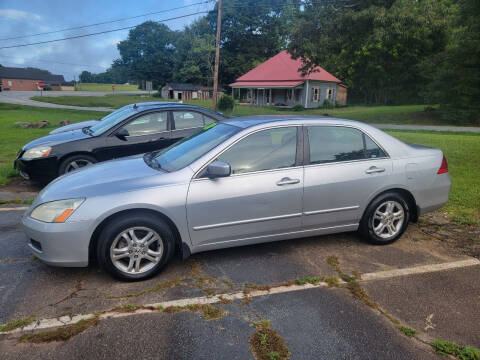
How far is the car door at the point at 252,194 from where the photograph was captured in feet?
12.4

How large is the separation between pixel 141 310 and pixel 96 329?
388 millimetres

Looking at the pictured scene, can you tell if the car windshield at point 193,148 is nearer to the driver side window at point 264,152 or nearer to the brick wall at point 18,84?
the driver side window at point 264,152

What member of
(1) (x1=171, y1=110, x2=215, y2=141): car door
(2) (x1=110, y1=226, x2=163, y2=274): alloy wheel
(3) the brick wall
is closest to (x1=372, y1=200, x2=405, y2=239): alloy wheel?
(2) (x1=110, y1=226, x2=163, y2=274): alloy wheel

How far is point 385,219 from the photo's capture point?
4.57 metres

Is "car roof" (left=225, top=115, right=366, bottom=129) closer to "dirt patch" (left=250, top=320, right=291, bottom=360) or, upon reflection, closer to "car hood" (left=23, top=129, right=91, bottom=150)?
"dirt patch" (left=250, top=320, right=291, bottom=360)

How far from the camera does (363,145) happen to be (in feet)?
14.8

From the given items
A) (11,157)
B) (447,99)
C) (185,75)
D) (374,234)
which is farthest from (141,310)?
(185,75)

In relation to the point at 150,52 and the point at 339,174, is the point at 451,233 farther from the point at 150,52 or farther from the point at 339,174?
the point at 150,52

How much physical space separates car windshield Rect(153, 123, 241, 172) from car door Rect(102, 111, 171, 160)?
2.62 m

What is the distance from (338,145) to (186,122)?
4.03 m

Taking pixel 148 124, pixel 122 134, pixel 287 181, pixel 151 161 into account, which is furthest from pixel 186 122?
pixel 287 181

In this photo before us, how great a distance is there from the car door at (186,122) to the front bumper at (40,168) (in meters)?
2.22

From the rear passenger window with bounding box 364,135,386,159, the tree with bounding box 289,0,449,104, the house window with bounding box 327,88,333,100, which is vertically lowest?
the rear passenger window with bounding box 364,135,386,159

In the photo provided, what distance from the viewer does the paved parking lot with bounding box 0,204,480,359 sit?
9.04 ft
